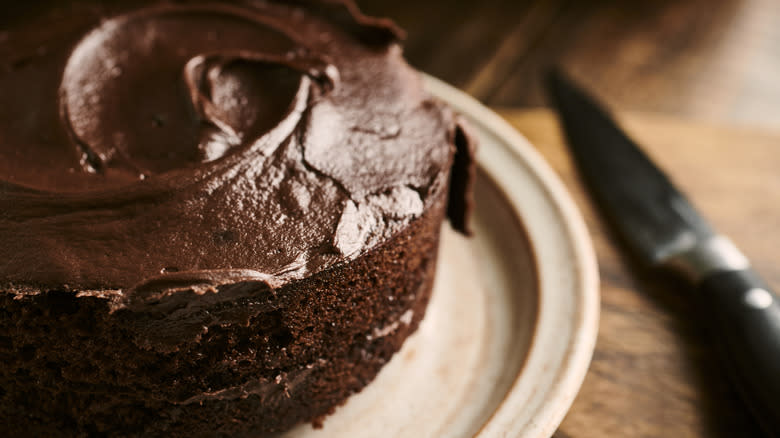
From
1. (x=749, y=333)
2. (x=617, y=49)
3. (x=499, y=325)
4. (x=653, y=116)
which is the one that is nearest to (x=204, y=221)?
(x=499, y=325)

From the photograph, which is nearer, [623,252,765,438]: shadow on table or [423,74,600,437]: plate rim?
[423,74,600,437]: plate rim

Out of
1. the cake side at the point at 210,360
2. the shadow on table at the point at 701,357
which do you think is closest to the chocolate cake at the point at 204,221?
the cake side at the point at 210,360

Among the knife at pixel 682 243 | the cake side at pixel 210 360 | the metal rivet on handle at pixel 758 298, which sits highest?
the metal rivet on handle at pixel 758 298

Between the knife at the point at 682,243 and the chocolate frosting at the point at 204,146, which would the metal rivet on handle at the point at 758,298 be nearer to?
the knife at the point at 682,243

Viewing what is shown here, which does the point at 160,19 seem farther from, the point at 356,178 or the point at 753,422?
the point at 753,422

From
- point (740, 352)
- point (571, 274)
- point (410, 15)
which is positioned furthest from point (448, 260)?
point (410, 15)

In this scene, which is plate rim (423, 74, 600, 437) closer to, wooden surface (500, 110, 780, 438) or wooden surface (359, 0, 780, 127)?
wooden surface (500, 110, 780, 438)

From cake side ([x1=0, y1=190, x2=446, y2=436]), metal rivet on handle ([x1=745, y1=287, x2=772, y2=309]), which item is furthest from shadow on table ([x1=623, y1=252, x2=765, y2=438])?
cake side ([x1=0, y1=190, x2=446, y2=436])
